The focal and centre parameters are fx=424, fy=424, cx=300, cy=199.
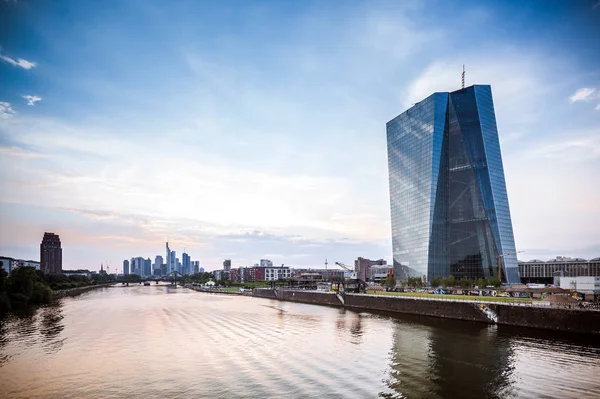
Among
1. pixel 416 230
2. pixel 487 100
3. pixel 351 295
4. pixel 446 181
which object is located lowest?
pixel 351 295

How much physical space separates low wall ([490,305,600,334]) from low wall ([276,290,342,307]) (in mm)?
56206

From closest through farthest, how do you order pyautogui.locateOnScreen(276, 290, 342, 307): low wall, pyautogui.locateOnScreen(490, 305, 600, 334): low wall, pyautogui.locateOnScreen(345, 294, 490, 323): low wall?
1. pyautogui.locateOnScreen(490, 305, 600, 334): low wall
2. pyautogui.locateOnScreen(345, 294, 490, 323): low wall
3. pyautogui.locateOnScreen(276, 290, 342, 307): low wall

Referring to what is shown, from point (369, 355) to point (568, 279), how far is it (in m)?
72.2

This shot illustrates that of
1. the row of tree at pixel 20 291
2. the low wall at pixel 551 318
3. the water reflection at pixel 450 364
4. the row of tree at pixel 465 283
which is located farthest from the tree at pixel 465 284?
the row of tree at pixel 20 291

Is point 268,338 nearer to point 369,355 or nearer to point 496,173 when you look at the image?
point 369,355

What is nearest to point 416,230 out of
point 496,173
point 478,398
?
point 496,173

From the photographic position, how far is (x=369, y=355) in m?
44.2

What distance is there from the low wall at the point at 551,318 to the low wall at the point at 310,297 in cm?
5621

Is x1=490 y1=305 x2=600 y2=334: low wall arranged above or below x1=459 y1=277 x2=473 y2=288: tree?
above

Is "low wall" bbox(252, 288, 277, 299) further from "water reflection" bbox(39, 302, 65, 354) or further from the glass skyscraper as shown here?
"water reflection" bbox(39, 302, 65, 354)

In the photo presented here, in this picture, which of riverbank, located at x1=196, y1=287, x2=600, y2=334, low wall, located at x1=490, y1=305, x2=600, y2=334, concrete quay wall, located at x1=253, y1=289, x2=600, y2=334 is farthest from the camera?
riverbank, located at x1=196, y1=287, x2=600, y2=334

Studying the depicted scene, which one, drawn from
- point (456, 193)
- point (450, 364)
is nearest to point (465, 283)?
point (456, 193)

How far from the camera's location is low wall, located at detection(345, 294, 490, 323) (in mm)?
67781

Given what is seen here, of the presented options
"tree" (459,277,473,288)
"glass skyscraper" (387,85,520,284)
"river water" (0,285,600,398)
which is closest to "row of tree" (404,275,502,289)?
"tree" (459,277,473,288)
